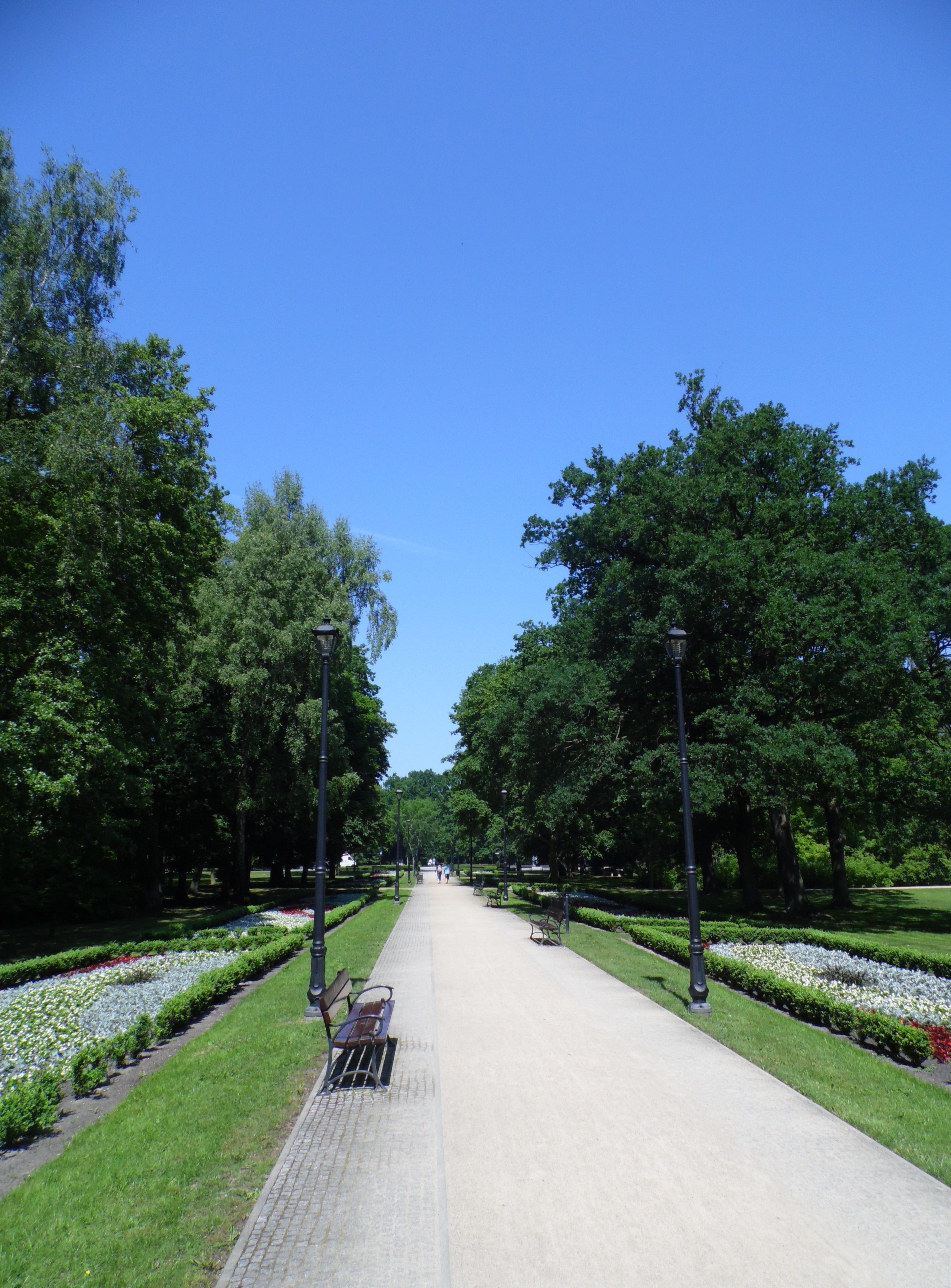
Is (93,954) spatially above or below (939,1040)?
below

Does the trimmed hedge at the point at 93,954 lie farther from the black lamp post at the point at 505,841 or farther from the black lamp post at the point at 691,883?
the black lamp post at the point at 505,841

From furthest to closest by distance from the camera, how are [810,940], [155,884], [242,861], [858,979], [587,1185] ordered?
[242,861] < [155,884] < [810,940] < [858,979] < [587,1185]

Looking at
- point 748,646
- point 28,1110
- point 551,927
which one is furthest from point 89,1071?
point 748,646

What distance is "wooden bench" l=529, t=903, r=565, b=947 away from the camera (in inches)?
756

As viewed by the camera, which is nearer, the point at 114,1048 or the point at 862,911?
the point at 114,1048

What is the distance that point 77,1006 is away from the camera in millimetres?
11398

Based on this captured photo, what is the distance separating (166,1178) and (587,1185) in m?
3.17

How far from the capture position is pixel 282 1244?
15.5 ft

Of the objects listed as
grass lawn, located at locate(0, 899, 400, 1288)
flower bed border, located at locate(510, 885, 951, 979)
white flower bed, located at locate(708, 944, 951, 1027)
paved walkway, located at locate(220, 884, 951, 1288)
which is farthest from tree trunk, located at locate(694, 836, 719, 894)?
grass lawn, located at locate(0, 899, 400, 1288)

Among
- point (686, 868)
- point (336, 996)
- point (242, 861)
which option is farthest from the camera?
point (242, 861)

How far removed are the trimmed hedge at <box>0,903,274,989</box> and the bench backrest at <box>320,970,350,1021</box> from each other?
681 centimetres

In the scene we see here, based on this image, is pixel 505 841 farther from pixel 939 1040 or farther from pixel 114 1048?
pixel 114 1048

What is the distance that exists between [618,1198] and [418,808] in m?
108

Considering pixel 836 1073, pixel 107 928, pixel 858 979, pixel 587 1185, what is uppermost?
pixel 587 1185
